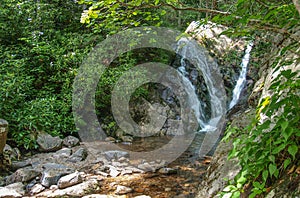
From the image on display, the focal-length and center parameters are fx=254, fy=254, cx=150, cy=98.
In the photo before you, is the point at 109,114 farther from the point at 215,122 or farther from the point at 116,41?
the point at 215,122

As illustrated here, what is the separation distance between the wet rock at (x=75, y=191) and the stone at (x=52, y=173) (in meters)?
0.21

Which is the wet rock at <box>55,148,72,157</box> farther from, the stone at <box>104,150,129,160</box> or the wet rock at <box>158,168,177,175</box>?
the wet rock at <box>158,168,177,175</box>

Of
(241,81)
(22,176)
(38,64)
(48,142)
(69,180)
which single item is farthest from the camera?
(241,81)

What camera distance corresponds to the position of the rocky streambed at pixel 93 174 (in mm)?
3631

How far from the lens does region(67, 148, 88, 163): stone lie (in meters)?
4.90

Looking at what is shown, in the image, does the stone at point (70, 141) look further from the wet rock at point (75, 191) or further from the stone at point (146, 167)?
the wet rock at point (75, 191)

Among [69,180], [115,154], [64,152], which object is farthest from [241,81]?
[69,180]

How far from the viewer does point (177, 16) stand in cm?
1212

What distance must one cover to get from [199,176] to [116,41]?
490 centimetres

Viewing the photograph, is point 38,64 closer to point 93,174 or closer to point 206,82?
→ point 93,174

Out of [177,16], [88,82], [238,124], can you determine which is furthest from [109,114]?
[177,16]

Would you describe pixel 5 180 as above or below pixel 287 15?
below

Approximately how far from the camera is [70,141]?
5809 mm

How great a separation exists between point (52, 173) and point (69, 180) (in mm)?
356
